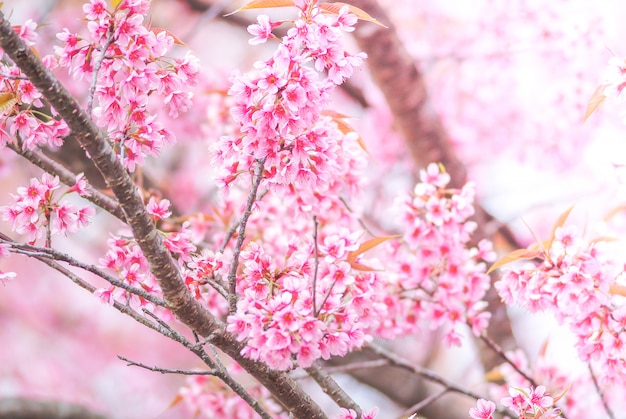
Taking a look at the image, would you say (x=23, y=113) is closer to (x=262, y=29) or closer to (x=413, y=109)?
(x=262, y=29)

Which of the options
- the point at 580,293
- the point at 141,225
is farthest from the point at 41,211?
the point at 580,293

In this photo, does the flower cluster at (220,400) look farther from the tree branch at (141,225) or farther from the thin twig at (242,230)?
the thin twig at (242,230)

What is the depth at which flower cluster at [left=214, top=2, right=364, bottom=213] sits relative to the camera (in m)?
1.28

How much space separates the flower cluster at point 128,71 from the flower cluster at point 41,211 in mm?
149

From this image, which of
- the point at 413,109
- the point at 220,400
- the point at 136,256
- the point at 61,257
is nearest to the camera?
the point at 61,257

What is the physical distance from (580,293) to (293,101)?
81 centimetres

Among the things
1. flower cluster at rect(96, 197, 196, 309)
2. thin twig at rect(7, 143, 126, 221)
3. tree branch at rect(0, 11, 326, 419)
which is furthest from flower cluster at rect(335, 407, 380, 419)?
thin twig at rect(7, 143, 126, 221)

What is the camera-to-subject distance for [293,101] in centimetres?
127

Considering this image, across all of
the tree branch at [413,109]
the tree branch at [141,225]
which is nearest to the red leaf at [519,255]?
the tree branch at [141,225]

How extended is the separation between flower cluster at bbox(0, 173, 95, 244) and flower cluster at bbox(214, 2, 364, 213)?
13.5 inches

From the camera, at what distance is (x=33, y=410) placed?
2.76 meters

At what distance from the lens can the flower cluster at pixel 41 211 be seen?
137cm

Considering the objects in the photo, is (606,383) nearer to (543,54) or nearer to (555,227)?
(555,227)

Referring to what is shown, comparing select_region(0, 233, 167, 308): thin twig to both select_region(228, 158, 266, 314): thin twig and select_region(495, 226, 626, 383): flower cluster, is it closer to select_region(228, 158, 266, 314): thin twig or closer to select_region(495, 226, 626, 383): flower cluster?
select_region(228, 158, 266, 314): thin twig
